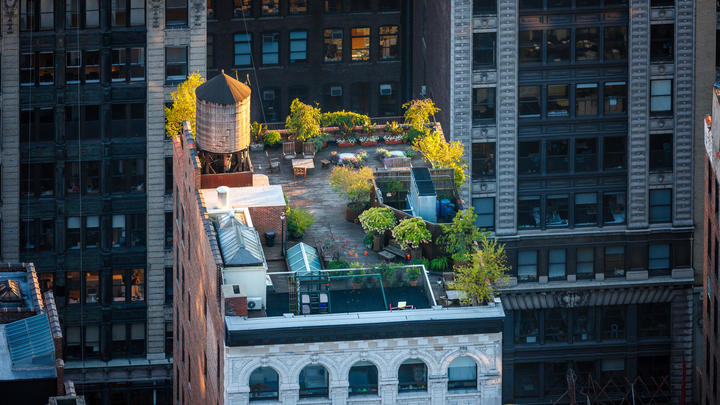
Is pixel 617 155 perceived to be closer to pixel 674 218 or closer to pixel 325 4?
pixel 674 218

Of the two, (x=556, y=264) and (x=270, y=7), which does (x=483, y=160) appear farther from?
(x=270, y=7)

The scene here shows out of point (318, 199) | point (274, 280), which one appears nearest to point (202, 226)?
point (274, 280)

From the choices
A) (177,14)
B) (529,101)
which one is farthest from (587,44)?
(177,14)

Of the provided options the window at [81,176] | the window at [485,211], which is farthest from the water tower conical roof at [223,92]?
the window at [485,211]

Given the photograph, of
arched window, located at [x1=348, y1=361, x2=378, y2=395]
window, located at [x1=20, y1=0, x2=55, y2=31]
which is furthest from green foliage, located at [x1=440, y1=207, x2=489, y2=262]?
window, located at [x1=20, y1=0, x2=55, y2=31]

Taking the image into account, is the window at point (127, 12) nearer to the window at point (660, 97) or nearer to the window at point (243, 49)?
the window at point (243, 49)

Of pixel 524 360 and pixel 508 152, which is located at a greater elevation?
pixel 508 152

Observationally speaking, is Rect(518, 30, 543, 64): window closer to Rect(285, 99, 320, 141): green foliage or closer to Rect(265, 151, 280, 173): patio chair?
Rect(285, 99, 320, 141): green foliage
